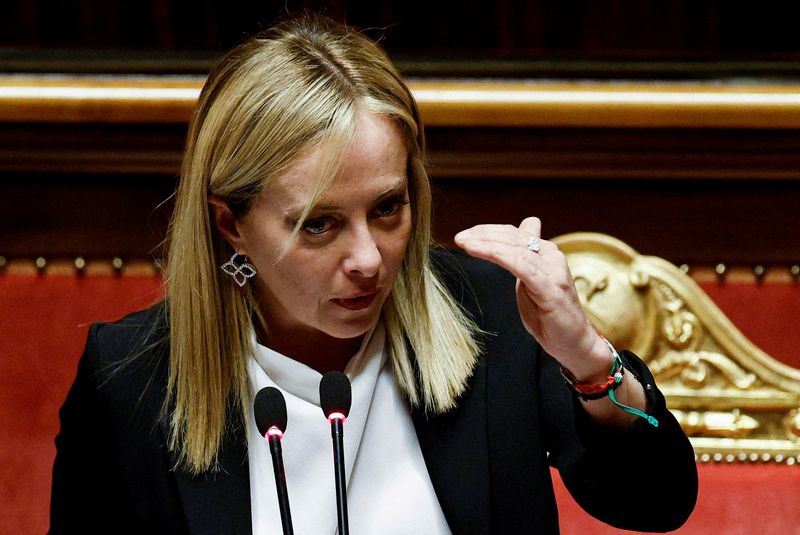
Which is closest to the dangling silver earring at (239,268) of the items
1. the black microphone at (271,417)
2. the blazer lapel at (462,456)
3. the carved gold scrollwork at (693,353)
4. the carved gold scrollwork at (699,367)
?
the blazer lapel at (462,456)

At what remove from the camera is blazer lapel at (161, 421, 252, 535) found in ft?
3.76

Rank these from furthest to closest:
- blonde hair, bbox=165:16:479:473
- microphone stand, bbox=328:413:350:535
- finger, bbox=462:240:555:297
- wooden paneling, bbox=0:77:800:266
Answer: wooden paneling, bbox=0:77:800:266
blonde hair, bbox=165:16:479:473
finger, bbox=462:240:555:297
microphone stand, bbox=328:413:350:535

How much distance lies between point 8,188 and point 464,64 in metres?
0.66

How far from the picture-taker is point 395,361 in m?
1.21

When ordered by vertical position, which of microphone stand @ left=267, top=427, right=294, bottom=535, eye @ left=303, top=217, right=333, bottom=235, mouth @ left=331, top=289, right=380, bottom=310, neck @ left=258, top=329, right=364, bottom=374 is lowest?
neck @ left=258, top=329, right=364, bottom=374

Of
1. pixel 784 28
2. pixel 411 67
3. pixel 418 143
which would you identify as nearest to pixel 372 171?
pixel 418 143

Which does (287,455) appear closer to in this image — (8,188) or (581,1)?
(8,188)

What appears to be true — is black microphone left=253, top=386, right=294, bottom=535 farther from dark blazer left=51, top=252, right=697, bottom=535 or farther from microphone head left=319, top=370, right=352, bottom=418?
dark blazer left=51, top=252, right=697, bottom=535

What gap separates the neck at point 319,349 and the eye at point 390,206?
18 cm

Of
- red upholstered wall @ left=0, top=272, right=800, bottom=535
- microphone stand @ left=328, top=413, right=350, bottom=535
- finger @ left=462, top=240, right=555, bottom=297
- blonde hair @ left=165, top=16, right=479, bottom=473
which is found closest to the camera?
microphone stand @ left=328, top=413, right=350, bottom=535

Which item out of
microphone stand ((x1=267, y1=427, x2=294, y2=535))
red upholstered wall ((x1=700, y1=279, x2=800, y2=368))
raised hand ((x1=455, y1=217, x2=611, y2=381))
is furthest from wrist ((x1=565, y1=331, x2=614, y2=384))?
red upholstered wall ((x1=700, y1=279, x2=800, y2=368))

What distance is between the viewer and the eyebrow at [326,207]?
1065 millimetres

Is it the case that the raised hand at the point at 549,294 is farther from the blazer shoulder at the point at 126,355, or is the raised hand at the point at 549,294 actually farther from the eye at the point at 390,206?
the blazer shoulder at the point at 126,355

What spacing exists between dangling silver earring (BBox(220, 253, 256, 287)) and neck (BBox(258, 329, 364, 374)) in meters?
0.07
